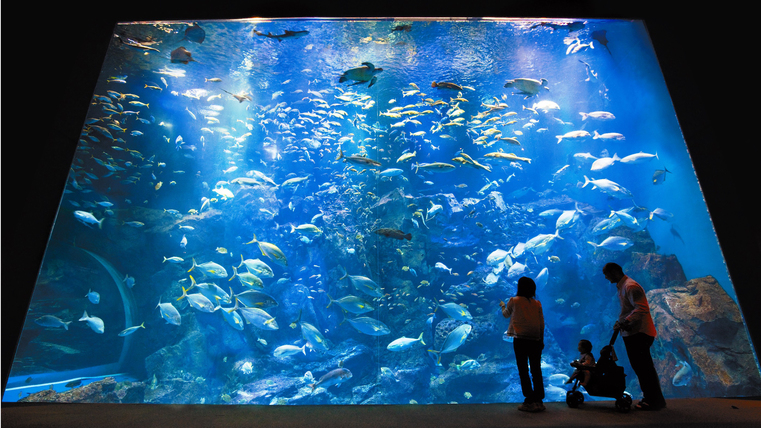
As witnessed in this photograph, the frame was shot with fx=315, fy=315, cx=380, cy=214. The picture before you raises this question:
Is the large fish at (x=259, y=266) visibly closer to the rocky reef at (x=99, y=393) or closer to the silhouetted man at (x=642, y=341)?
the rocky reef at (x=99, y=393)

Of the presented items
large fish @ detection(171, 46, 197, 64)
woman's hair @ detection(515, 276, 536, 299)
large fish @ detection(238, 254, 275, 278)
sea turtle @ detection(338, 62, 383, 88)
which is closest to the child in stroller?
woman's hair @ detection(515, 276, 536, 299)

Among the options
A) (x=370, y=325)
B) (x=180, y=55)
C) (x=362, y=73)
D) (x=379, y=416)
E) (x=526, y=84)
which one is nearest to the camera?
(x=379, y=416)

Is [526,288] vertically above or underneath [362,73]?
underneath

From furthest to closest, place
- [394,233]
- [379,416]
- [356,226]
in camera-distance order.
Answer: [356,226] < [394,233] < [379,416]

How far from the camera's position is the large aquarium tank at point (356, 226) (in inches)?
262

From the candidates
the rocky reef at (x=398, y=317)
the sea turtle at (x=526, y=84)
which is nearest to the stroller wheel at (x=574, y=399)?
the rocky reef at (x=398, y=317)

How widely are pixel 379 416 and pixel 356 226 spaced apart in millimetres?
5511

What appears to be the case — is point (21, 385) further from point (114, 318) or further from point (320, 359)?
point (320, 359)

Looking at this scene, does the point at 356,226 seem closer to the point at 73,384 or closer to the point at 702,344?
the point at 73,384

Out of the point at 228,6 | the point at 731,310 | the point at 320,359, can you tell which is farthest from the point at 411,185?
the point at 731,310

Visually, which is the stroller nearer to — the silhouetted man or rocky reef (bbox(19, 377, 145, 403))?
the silhouetted man

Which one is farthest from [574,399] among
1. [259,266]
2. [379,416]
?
[259,266]

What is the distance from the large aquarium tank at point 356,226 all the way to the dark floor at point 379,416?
7.75 ft

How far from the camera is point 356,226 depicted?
26.9 ft
